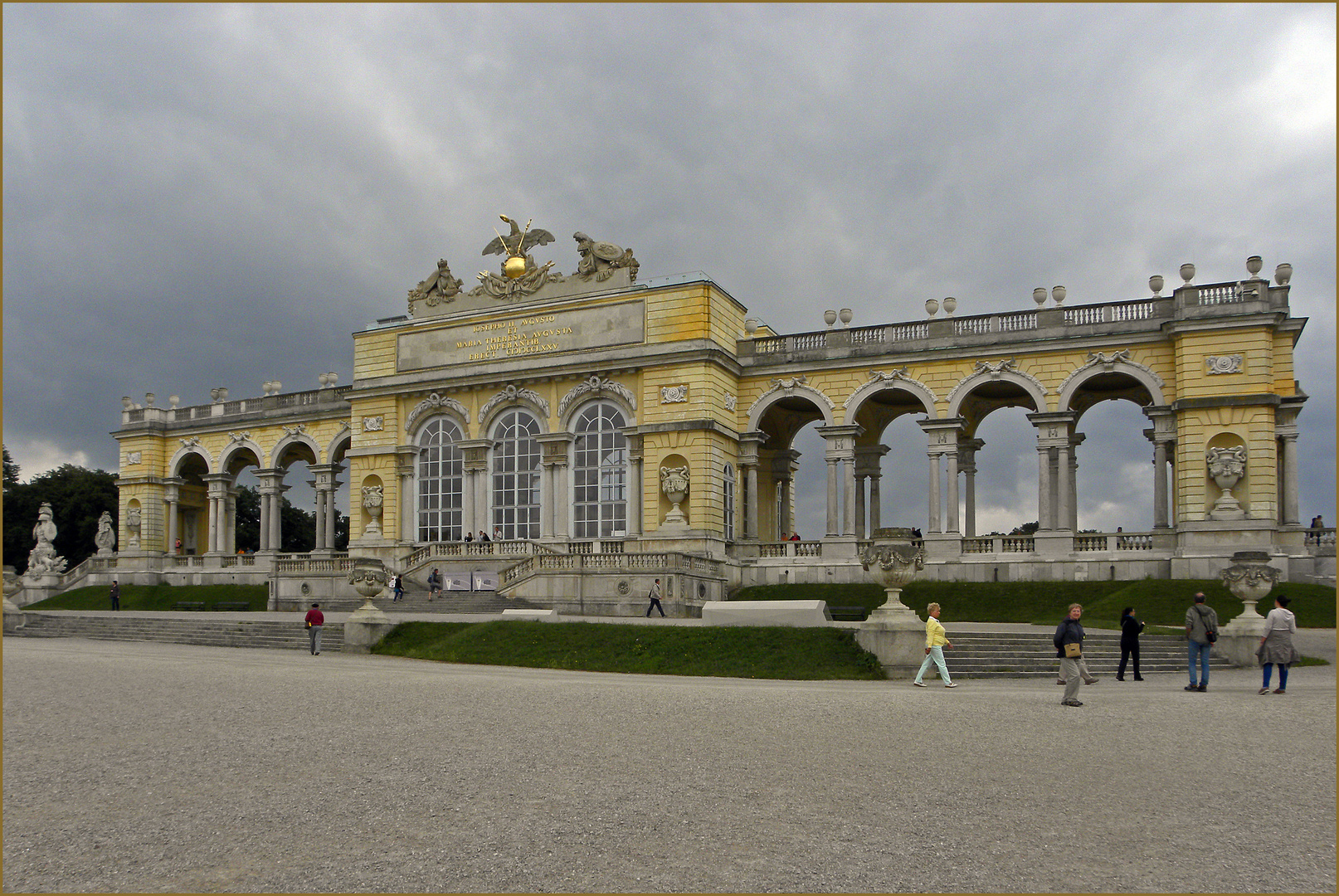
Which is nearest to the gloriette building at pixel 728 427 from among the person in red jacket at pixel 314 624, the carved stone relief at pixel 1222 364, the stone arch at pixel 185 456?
the carved stone relief at pixel 1222 364

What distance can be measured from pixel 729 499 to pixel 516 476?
8434 millimetres

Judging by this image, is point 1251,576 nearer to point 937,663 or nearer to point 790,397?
point 937,663

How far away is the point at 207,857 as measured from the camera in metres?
7.86

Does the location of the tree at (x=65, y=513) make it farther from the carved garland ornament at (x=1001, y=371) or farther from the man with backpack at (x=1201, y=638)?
the man with backpack at (x=1201, y=638)

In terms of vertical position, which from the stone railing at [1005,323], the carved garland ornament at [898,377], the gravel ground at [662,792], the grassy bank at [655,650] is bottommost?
the grassy bank at [655,650]

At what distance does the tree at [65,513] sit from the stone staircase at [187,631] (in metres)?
32.7

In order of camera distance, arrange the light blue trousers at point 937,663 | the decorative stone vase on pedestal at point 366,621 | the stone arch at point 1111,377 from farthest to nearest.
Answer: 1. the stone arch at point 1111,377
2. the decorative stone vase on pedestal at point 366,621
3. the light blue trousers at point 937,663

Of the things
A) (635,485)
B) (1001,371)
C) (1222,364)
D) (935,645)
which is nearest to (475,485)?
(635,485)

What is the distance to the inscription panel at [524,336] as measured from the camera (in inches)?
1591

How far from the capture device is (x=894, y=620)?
21.3 m

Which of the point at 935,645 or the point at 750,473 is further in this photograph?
the point at 750,473

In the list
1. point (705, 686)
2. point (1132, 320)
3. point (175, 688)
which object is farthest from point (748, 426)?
point (175, 688)

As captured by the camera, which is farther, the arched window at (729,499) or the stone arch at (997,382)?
the arched window at (729,499)

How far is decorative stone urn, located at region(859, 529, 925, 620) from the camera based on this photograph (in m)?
21.4
